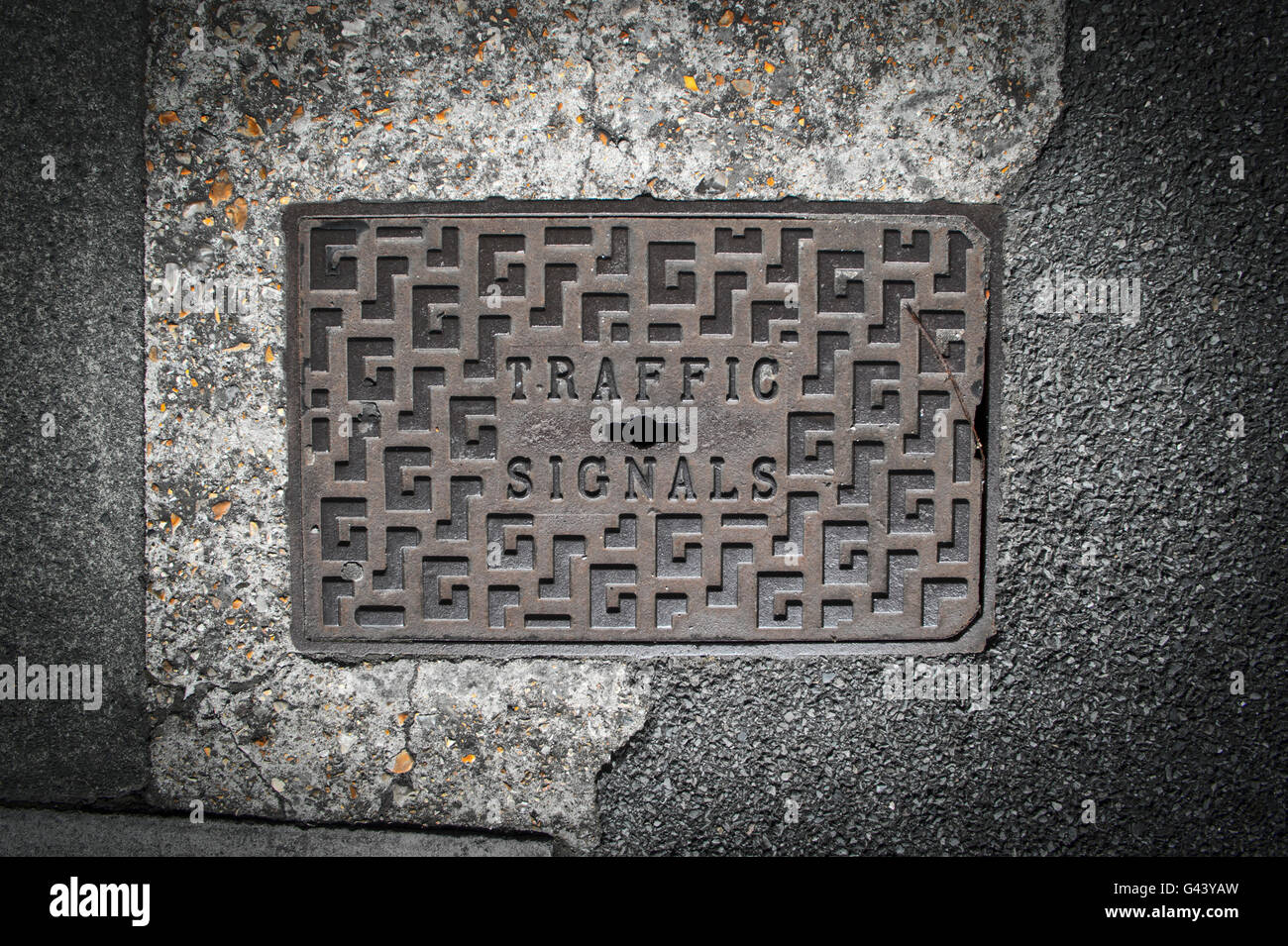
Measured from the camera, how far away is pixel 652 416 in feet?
6.42

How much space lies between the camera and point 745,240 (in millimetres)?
1952

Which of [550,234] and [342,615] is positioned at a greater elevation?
[550,234]

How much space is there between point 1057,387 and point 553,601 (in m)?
1.58

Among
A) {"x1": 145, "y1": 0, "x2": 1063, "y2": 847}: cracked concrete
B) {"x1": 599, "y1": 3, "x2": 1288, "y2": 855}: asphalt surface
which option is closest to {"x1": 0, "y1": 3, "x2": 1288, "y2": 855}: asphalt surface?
{"x1": 599, "y1": 3, "x2": 1288, "y2": 855}: asphalt surface

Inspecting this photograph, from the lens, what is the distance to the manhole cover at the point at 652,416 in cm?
195

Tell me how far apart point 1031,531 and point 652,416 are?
115cm
